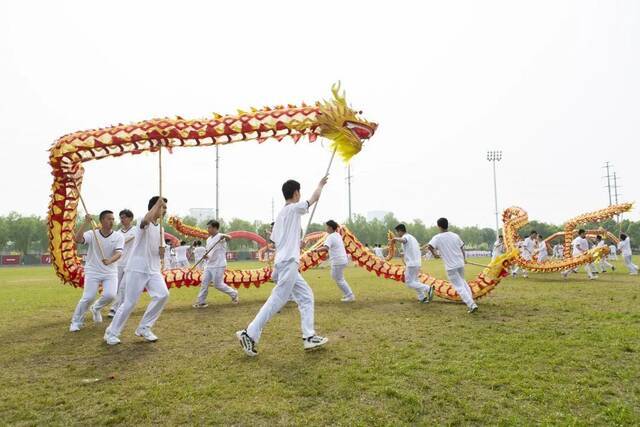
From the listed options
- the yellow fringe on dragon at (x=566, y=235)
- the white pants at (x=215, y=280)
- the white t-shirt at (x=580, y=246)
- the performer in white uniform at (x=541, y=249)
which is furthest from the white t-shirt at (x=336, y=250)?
the performer in white uniform at (x=541, y=249)

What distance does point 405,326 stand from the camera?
7.16 metres

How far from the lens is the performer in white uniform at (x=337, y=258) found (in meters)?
10.8

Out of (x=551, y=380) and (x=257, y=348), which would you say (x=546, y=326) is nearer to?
(x=551, y=380)

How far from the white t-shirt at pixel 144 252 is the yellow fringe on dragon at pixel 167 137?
241cm

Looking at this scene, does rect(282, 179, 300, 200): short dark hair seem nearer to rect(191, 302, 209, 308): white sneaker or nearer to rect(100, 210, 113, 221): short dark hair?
rect(100, 210, 113, 221): short dark hair

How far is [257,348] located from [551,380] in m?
3.54

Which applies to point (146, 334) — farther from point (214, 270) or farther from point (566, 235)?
point (566, 235)

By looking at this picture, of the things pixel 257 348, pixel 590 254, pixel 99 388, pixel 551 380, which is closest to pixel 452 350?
pixel 551 380

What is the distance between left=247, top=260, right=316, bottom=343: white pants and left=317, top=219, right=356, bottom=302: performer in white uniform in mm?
4752

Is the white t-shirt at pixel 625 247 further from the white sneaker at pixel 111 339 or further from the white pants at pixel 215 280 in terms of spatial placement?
the white sneaker at pixel 111 339

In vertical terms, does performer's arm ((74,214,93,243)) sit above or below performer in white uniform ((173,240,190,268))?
above

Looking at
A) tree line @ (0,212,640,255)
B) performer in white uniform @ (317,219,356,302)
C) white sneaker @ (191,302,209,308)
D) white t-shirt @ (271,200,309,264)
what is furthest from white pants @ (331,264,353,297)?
tree line @ (0,212,640,255)

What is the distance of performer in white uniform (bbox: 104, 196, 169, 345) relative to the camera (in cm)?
627

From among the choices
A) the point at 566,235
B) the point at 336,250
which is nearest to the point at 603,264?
the point at 566,235
